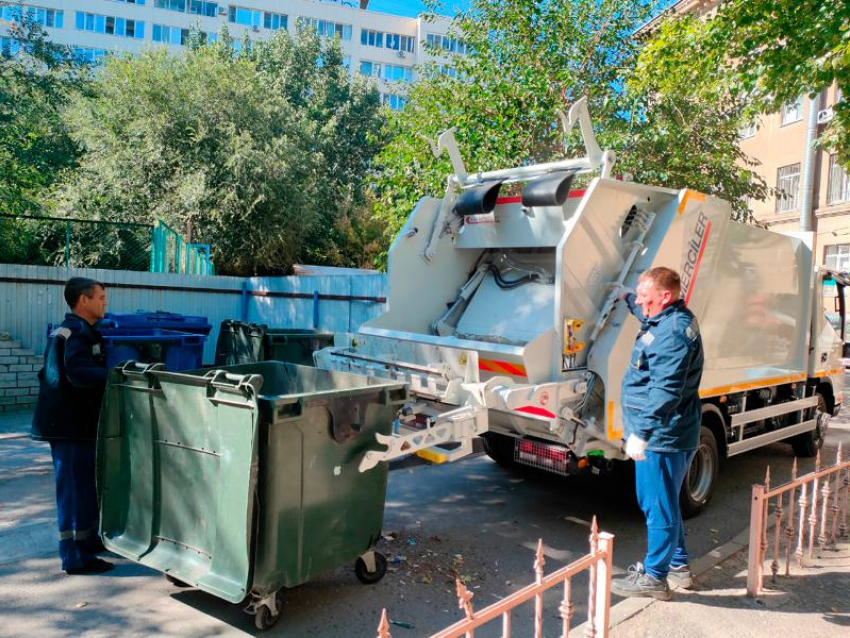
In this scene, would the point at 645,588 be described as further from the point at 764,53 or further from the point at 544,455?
the point at 764,53

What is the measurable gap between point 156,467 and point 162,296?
29.2 feet

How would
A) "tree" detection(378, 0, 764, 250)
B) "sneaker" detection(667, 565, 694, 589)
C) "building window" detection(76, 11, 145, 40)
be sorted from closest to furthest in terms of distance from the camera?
1. "sneaker" detection(667, 565, 694, 589)
2. "tree" detection(378, 0, 764, 250)
3. "building window" detection(76, 11, 145, 40)

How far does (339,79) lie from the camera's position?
92.4 ft

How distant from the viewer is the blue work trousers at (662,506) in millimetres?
3660

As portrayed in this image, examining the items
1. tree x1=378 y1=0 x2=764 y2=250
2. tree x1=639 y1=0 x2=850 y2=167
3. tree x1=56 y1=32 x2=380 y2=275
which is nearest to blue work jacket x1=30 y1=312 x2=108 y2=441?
tree x1=639 y1=0 x2=850 y2=167

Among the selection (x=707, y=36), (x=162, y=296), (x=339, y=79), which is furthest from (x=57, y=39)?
(x=707, y=36)

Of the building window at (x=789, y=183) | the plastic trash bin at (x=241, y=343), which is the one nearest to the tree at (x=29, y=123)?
the plastic trash bin at (x=241, y=343)

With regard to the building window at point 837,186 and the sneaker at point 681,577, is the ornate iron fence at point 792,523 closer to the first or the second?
the sneaker at point 681,577

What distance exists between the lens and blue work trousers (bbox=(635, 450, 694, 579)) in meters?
3.66

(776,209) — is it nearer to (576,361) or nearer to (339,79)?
(339,79)

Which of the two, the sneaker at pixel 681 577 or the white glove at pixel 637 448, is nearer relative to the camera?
the white glove at pixel 637 448

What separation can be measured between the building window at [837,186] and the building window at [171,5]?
36179mm

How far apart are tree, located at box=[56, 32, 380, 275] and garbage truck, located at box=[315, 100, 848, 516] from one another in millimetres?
12204

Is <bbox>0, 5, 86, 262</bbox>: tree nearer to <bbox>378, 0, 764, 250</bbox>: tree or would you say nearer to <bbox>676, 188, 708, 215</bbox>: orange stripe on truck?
<bbox>378, 0, 764, 250</bbox>: tree
